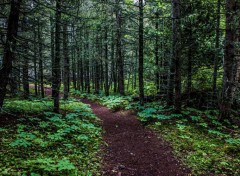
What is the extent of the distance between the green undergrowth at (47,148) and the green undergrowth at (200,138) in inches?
119

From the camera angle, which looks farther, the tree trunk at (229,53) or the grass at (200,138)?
the tree trunk at (229,53)

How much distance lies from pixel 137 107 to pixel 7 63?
8.74 meters

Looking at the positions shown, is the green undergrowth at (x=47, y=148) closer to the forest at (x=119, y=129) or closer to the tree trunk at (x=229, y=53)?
the forest at (x=119, y=129)

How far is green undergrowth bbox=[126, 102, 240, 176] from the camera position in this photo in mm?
5915

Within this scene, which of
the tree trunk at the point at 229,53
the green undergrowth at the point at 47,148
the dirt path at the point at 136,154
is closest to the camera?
the green undergrowth at the point at 47,148

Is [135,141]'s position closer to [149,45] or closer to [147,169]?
[147,169]

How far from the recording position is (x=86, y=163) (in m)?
5.71

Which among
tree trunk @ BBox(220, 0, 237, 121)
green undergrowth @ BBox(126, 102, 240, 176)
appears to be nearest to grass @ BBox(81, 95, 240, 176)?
green undergrowth @ BBox(126, 102, 240, 176)

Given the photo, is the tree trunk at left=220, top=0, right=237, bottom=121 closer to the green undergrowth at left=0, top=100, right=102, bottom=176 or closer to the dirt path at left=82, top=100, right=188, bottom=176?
the dirt path at left=82, top=100, right=188, bottom=176

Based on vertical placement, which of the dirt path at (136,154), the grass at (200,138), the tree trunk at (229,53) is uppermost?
the tree trunk at (229,53)

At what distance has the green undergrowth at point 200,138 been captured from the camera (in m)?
5.91

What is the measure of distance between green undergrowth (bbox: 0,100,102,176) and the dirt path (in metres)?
0.51

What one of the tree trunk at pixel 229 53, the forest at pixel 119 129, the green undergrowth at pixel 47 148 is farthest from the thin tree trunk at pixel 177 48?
the green undergrowth at pixel 47 148

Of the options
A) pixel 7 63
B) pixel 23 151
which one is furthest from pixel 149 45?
pixel 23 151
